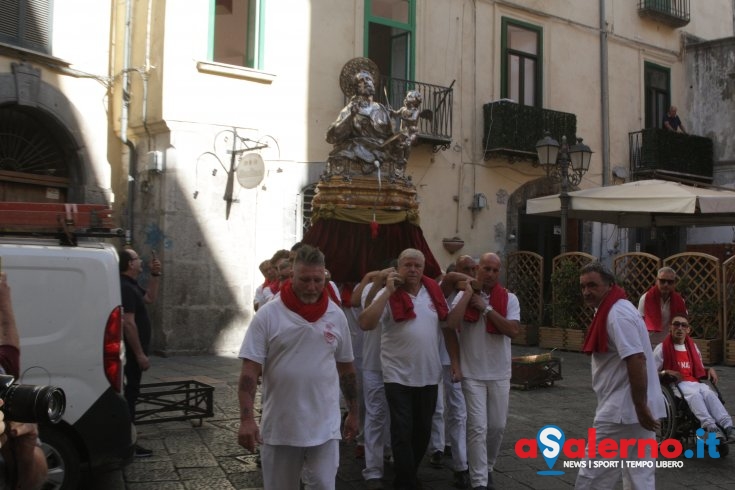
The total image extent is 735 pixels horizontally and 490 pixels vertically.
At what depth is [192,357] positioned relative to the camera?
12.3m

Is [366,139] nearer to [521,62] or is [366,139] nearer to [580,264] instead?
[580,264]

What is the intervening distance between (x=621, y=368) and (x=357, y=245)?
3.19 m

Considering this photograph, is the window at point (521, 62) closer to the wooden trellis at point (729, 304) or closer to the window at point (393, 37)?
the window at point (393, 37)

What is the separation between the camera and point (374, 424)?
18.8ft

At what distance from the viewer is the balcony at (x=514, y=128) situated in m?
16.1

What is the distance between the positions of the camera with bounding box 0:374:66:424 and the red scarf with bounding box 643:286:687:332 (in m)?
6.58

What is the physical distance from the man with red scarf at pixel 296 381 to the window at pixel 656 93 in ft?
57.5

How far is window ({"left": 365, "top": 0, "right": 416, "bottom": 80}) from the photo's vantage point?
15016mm

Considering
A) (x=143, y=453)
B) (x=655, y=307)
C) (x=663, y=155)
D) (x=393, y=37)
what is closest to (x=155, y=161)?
(x=393, y=37)

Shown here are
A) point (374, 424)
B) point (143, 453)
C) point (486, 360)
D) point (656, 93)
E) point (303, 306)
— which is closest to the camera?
point (303, 306)

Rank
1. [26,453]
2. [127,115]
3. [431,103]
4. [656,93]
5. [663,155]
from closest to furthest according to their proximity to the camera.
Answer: [26,453] < [127,115] < [431,103] < [663,155] < [656,93]

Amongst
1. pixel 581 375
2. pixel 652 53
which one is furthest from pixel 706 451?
pixel 652 53

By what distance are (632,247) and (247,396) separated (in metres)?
16.8

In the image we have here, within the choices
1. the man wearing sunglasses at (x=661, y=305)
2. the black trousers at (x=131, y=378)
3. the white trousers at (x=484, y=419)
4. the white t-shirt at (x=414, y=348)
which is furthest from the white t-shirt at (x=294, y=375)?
the man wearing sunglasses at (x=661, y=305)
